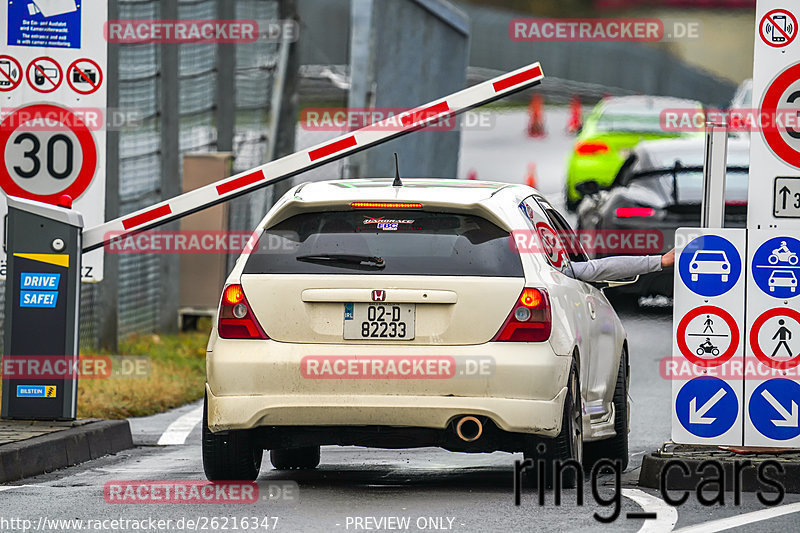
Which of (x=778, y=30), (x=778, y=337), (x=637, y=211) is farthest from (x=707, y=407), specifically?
(x=637, y=211)

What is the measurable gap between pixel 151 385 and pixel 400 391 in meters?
5.55

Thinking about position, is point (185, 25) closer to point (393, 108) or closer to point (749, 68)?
point (393, 108)

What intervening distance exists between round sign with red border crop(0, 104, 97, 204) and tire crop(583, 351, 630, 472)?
417 cm

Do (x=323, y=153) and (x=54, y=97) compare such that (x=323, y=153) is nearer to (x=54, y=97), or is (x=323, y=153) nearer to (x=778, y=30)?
(x=54, y=97)

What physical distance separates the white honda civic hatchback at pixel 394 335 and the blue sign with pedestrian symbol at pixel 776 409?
91 cm

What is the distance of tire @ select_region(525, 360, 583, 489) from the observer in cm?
859

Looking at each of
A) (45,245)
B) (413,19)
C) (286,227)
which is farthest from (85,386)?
(413,19)

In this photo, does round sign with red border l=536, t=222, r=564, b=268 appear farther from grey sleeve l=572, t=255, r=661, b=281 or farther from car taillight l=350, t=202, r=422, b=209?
car taillight l=350, t=202, r=422, b=209

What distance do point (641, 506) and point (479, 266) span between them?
4.47ft

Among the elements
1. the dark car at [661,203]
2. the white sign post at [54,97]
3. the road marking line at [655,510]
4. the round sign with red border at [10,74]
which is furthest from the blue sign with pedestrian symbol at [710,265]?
the dark car at [661,203]

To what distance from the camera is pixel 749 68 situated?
106 ft

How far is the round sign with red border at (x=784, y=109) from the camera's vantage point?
9.04 metres

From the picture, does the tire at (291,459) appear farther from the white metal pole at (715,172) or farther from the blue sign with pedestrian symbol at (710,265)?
the white metal pole at (715,172)

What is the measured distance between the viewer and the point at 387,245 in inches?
342
